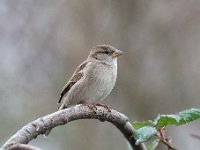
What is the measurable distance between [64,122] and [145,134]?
0.83ft

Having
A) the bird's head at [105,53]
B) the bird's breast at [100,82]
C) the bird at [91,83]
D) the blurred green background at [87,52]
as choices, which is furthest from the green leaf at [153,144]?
the blurred green background at [87,52]

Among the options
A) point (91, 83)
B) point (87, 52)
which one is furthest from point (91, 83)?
point (87, 52)

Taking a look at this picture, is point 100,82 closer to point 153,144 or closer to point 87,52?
point 153,144

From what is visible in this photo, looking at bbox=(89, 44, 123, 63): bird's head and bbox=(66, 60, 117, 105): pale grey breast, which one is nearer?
bbox=(66, 60, 117, 105): pale grey breast

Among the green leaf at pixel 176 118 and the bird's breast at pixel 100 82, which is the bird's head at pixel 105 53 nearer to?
the bird's breast at pixel 100 82

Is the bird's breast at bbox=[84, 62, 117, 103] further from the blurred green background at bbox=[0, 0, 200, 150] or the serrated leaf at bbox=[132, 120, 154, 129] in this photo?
the blurred green background at bbox=[0, 0, 200, 150]

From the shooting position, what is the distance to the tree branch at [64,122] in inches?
66.5

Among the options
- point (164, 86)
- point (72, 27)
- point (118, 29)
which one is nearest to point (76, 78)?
point (164, 86)

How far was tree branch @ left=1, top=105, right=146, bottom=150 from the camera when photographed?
5.54 ft

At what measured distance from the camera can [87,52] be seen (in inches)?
329

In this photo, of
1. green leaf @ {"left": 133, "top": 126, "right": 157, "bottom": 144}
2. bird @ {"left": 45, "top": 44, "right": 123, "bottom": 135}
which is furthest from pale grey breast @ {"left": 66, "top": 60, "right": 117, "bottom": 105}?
green leaf @ {"left": 133, "top": 126, "right": 157, "bottom": 144}

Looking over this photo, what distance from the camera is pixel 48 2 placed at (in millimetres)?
9227

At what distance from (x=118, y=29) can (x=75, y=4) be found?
0.95 m

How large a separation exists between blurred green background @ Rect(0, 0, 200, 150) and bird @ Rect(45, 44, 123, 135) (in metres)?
3.12
